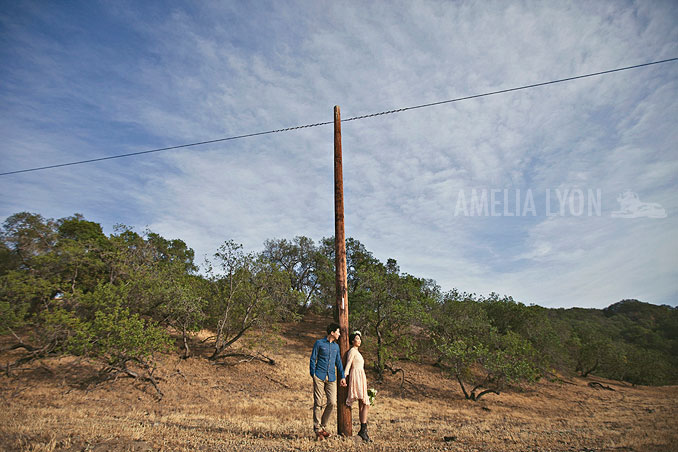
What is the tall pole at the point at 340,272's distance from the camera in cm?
769

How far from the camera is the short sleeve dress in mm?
7668

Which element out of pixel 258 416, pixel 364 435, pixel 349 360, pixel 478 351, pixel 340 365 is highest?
pixel 349 360

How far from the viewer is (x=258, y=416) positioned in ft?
40.2

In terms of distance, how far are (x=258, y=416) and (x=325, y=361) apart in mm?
6538

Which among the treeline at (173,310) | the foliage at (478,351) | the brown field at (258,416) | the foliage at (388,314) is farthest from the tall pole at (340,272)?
the foliage at (388,314)

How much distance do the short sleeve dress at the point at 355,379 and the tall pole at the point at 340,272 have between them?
0.14 m

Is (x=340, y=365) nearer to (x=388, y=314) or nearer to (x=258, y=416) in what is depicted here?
(x=258, y=416)

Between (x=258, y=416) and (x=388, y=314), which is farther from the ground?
(x=388, y=314)

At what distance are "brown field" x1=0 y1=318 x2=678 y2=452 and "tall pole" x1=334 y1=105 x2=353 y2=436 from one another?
493mm

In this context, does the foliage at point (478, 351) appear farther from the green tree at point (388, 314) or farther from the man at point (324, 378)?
the man at point (324, 378)

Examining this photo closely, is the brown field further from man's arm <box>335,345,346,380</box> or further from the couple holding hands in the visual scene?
man's arm <box>335,345,346,380</box>

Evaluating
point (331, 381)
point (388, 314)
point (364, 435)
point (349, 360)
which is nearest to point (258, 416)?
point (364, 435)

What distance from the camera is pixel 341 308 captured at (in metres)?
8.18

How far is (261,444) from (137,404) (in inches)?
377
